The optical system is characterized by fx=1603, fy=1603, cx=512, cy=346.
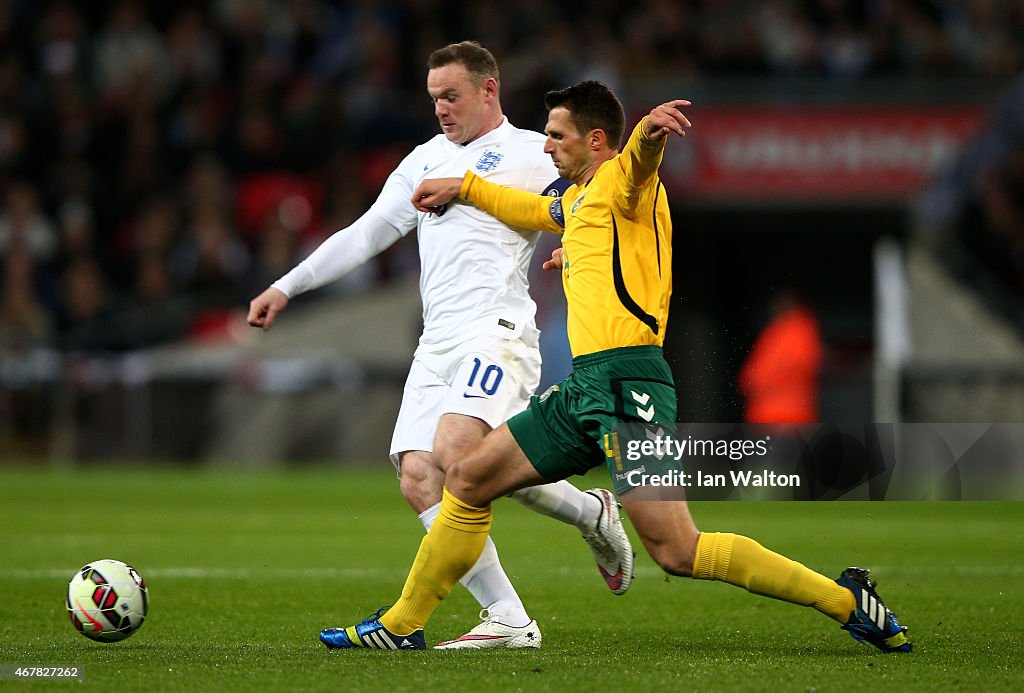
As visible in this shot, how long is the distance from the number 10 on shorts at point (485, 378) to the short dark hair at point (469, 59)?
44.8 inches

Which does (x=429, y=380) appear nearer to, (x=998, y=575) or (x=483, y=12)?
(x=998, y=575)

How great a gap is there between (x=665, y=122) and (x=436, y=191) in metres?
1.29

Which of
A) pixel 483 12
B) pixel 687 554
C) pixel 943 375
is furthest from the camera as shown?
pixel 483 12

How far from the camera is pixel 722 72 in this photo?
16125mm

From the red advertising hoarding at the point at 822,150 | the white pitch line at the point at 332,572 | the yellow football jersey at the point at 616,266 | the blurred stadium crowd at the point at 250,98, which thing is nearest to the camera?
the yellow football jersey at the point at 616,266

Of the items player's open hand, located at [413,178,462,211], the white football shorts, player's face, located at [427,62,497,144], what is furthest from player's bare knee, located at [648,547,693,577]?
player's face, located at [427,62,497,144]

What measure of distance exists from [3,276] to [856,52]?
916cm

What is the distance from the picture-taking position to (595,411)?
5312 mm

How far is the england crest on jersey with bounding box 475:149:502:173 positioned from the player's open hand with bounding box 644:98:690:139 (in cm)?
132

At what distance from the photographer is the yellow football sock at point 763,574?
5.27 m

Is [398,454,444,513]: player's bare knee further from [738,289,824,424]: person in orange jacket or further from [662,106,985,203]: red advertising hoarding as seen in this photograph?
[662,106,985,203]: red advertising hoarding

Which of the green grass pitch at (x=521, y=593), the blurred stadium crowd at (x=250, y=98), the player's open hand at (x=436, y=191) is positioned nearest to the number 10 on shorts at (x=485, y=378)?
the player's open hand at (x=436, y=191)

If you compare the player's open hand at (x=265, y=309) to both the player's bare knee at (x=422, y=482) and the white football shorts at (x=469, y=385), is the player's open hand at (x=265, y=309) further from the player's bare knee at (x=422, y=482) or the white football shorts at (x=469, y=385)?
the player's bare knee at (x=422, y=482)

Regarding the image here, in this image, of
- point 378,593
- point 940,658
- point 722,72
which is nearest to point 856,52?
point 722,72
